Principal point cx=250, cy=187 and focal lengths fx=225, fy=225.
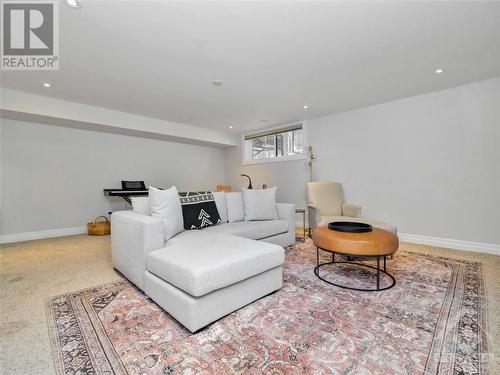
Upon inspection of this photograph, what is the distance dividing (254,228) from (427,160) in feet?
9.51

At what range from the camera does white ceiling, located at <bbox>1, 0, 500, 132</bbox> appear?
182 cm

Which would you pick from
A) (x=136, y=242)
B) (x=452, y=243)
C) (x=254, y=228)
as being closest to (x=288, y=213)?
(x=254, y=228)

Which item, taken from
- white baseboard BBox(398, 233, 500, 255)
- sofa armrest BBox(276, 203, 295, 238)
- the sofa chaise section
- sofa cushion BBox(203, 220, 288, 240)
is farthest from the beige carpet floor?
sofa armrest BBox(276, 203, 295, 238)

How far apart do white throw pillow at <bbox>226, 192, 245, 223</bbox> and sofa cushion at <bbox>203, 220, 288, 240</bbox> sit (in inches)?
4.2

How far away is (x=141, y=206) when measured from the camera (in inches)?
95.0

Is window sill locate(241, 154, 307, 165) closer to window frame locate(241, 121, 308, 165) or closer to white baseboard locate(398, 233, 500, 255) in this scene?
window frame locate(241, 121, 308, 165)

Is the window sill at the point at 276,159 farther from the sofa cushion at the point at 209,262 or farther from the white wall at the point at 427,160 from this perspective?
the sofa cushion at the point at 209,262

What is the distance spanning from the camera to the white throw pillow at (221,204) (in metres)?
3.04

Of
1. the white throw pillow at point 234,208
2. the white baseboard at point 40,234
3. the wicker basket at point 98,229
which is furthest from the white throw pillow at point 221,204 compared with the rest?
the white baseboard at point 40,234

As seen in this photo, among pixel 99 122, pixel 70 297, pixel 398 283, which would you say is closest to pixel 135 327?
pixel 70 297

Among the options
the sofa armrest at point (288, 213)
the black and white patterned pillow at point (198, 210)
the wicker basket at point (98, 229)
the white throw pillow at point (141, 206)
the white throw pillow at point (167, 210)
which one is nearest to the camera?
the white throw pillow at point (167, 210)

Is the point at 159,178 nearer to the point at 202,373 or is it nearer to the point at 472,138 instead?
the point at 202,373

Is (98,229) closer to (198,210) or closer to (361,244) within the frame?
(198,210)

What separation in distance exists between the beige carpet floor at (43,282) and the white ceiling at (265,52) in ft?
7.62
